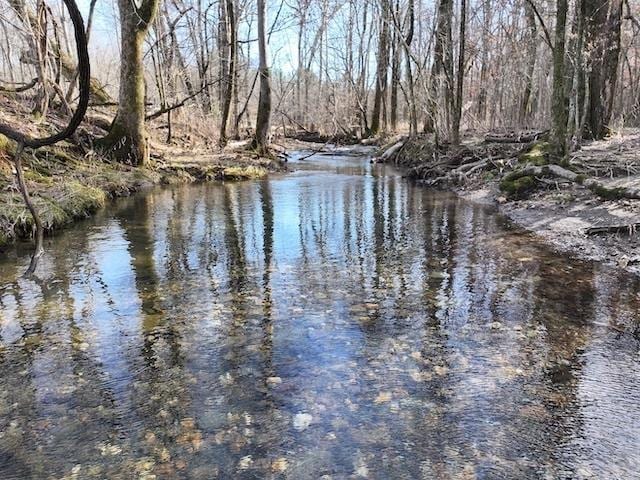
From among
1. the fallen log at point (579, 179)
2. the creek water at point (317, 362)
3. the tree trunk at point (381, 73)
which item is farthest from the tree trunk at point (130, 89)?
the tree trunk at point (381, 73)

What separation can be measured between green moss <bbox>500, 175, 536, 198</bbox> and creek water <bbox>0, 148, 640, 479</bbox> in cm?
358

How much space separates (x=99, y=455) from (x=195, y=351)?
141 centimetres

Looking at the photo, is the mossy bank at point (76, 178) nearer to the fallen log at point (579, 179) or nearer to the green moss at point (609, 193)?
the fallen log at point (579, 179)

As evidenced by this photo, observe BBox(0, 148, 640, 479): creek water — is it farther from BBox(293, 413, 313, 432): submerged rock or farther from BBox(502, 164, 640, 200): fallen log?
BBox(502, 164, 640, 200): fallen log

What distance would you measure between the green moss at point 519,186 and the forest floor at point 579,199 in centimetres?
5

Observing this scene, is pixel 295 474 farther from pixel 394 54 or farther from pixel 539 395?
pixel 394 54

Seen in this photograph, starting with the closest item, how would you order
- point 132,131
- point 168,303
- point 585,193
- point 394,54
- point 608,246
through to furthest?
point 168,303
point 608,246
point 585,193
point 132,131
point 394,54

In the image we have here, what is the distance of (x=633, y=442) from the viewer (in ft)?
10.3

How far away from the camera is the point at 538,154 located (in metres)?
12.3

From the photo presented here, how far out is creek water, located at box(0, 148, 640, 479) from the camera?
3.06 meters

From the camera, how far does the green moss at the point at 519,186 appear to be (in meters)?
11.1

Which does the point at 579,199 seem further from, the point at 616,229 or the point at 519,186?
the point at 616,229

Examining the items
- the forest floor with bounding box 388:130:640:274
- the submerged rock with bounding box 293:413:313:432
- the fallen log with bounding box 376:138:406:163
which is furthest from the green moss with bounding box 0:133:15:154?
the fallen log with bounding box 376:138:406:163

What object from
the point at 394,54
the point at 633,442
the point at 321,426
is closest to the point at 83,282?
the point at 321,426
